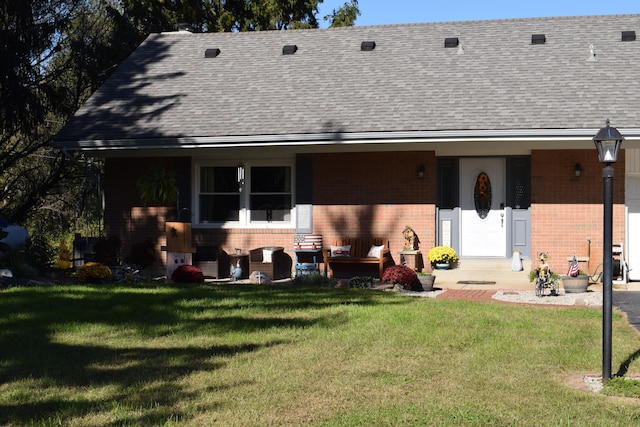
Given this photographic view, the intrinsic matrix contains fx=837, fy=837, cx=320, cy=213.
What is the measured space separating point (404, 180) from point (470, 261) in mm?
2014

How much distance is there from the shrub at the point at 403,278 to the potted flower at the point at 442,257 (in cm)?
185

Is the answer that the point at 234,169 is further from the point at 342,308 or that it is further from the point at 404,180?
the point at 342,308

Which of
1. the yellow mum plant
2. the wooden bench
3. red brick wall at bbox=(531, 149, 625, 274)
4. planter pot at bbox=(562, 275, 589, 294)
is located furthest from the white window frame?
planter pot at bbox=(562, 275, 589, 294)

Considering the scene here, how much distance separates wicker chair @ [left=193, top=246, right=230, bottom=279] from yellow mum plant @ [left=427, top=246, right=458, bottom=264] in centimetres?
397

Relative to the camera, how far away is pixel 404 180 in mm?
15969

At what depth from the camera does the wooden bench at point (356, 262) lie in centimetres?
1589

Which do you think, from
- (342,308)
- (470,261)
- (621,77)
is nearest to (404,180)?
(470,261)

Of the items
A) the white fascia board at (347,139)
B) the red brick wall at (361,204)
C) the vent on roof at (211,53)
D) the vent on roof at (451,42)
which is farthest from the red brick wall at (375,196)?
the vent on roof at (211,53)

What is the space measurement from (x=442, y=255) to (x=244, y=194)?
4.21 meters

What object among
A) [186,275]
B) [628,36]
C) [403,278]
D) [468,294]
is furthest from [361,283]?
[628,36]

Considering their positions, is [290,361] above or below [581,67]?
below

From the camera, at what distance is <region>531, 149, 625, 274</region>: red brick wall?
597 inches

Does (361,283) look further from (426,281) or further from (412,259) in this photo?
(412,259)

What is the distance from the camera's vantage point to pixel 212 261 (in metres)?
16.5
